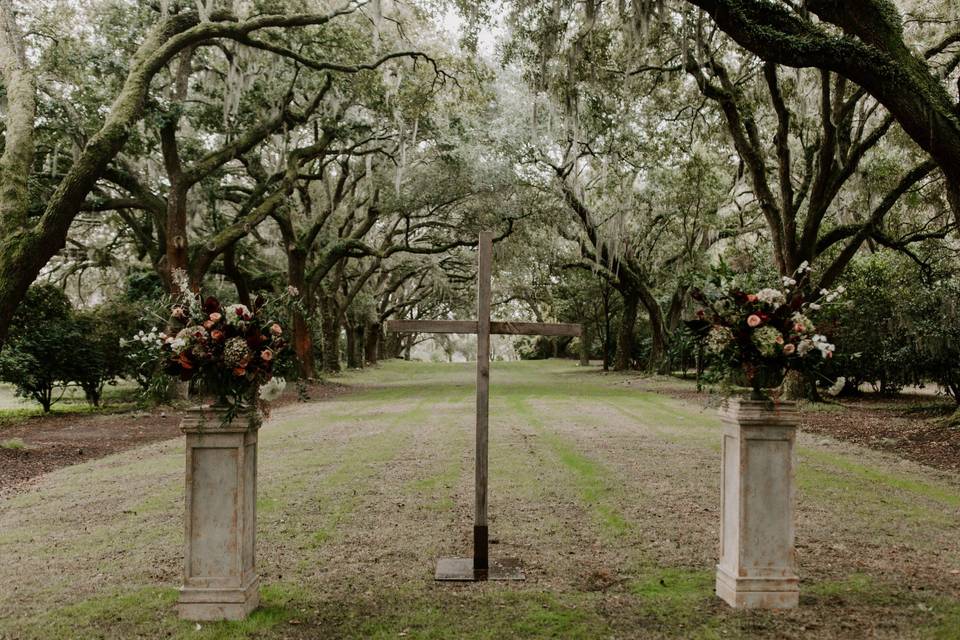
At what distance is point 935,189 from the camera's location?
1738 centimetres

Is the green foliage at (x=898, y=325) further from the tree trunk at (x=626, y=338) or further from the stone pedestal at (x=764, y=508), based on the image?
the tree trunk at (x=626, y=338)

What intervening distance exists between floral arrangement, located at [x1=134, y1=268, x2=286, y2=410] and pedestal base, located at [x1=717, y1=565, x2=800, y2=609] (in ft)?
9.95

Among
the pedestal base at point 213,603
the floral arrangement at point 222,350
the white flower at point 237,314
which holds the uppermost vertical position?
the white flower at point 237,314

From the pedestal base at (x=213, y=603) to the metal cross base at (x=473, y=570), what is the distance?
131cm

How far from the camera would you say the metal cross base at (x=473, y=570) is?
188 inches

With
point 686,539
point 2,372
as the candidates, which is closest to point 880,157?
point 686,539

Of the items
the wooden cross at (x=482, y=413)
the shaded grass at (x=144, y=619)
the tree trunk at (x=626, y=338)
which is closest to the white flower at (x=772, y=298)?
the wooden cross at (x=482, y=413)

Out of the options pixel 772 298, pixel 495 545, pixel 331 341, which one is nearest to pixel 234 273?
pixel 331 341

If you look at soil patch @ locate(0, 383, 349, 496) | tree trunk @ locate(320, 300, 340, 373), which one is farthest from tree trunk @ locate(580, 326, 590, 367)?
soil patch @ locate(0, 383, 349, 496)

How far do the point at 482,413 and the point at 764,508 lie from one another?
75.3 inches

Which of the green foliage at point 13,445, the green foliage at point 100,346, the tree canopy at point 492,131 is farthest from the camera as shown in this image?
the green foliage at point 100,346

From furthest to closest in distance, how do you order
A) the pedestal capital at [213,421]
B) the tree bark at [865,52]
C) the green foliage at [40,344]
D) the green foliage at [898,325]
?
the green foliage at [40,344] → the green foliage at [898,325] → the tree bark at [865,52] → the pedestal capital at [213,421]

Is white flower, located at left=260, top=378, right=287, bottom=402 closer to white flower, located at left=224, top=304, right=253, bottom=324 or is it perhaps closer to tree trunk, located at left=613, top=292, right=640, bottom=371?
white flower, located at left=224, top=304, right=253, bottom=324

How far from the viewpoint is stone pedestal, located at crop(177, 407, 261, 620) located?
4062 millimetres
